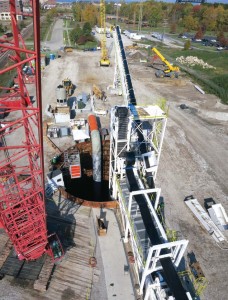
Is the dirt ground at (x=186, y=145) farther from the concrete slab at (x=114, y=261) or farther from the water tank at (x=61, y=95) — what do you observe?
the concrete slab at (x=114, y=261)

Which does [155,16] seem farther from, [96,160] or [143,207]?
[143,207]

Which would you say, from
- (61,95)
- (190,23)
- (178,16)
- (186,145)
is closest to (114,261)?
(186,145)

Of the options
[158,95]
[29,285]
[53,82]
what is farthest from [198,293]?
[53,82]

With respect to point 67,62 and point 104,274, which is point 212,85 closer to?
point 67,62

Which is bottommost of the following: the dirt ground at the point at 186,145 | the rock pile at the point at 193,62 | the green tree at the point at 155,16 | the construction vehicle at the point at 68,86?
the dirt ground at the point at 186,145

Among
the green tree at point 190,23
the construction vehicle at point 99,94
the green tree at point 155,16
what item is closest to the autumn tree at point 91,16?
the green tree at point 155,16

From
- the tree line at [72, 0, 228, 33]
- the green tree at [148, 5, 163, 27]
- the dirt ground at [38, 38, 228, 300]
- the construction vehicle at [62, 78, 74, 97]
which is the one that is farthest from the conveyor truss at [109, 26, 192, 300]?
the green tree at [148, 5, 163, 27]
